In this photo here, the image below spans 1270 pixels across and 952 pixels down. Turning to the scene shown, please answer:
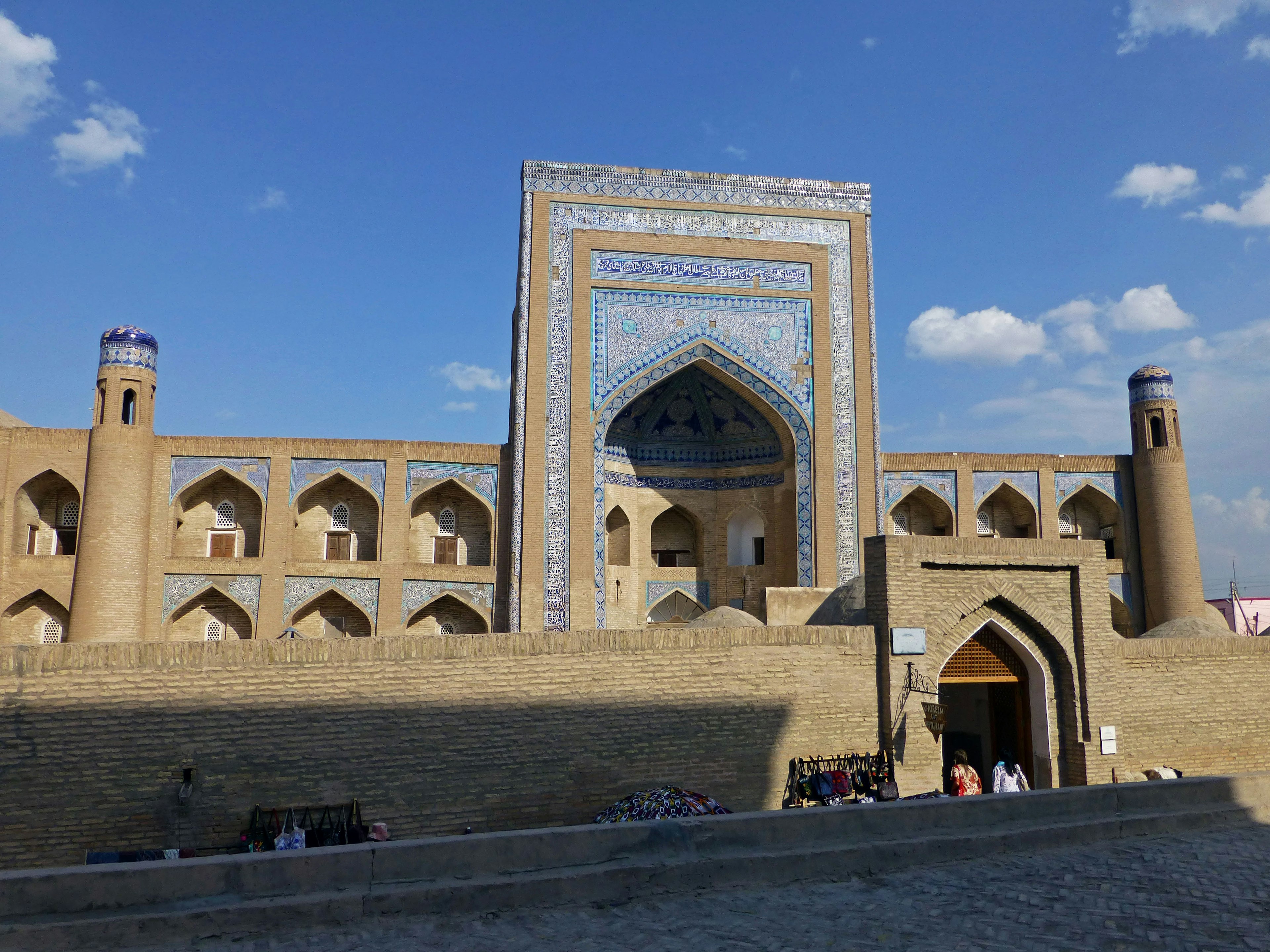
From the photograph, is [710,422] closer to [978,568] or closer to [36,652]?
[978,568]

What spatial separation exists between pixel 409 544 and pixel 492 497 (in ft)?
5.10

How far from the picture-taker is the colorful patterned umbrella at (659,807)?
6.63 meters

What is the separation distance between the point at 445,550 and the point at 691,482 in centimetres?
418

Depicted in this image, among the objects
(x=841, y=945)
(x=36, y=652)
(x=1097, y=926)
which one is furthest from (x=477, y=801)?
(x=1097, y=926)

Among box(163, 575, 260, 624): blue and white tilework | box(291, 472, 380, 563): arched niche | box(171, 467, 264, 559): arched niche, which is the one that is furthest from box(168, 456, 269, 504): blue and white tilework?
box(163, 575, 260, 624): blue and white tilework

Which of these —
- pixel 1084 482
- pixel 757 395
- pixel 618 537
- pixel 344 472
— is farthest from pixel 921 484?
pixel 344 472

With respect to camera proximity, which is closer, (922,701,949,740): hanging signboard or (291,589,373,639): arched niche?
(922,701,949,740): hanging signboard

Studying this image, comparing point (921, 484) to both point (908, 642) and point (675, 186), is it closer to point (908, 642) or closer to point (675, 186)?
point (675, 186)

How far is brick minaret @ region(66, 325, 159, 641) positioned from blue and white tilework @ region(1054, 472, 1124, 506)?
14.5 metres

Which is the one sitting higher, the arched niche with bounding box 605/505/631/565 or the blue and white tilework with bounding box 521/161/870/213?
the blue and white tilework with bounding box 521/161/870/213

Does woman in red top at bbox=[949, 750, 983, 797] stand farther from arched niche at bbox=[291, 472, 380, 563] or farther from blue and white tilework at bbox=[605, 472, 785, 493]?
arched niche at bbox=[291, 472, 380, 563]

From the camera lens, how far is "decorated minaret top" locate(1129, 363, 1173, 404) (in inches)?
659

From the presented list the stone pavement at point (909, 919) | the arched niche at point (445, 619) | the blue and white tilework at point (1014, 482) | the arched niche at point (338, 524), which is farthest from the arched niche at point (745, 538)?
the stone pavement at point (909, 919)

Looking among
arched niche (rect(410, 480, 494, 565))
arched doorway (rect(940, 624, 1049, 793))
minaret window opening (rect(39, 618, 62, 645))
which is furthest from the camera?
arched niche (rect(410, 480, 494, 565))
